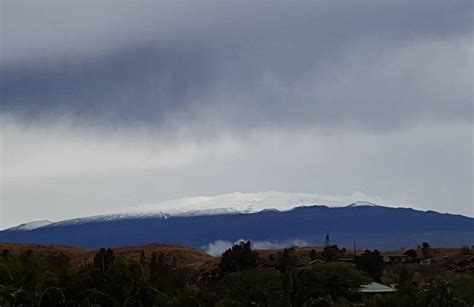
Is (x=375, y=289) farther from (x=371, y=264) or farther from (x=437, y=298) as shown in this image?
(x=437, y=298)

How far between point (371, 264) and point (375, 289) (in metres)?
14.2

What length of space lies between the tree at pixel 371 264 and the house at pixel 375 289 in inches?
334

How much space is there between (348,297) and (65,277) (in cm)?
1787

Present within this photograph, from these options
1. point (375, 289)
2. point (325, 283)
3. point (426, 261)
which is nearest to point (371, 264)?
point (375, 289)

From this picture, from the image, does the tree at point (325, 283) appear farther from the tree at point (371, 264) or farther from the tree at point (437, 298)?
the tree at point (371, 264)

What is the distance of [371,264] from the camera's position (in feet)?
290

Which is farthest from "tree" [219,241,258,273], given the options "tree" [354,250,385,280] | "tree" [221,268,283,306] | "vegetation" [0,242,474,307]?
"vegetation" [0,242,474,307]

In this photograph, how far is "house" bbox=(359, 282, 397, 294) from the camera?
235ft

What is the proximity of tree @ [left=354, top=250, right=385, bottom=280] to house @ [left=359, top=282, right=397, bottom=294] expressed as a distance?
334 inches

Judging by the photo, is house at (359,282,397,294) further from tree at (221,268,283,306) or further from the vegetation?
tree at (221,268,283,306)

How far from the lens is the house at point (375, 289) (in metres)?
71.5

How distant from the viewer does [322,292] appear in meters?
62.6

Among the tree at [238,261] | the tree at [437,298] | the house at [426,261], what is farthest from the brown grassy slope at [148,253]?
the tree at [437,298]

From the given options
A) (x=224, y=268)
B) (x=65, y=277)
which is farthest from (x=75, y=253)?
(x=65, y=277)
